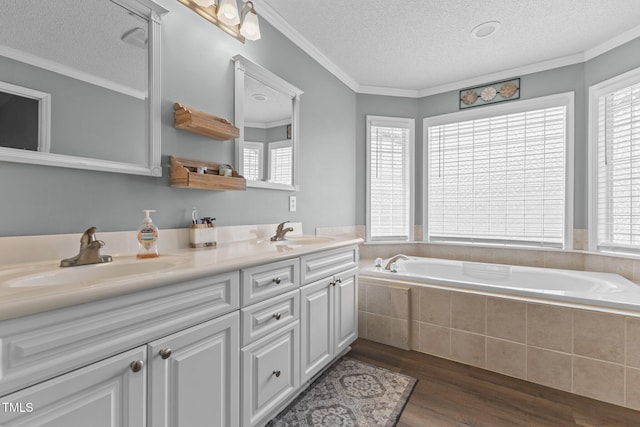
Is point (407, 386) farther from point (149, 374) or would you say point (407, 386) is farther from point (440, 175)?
point (440, 175)

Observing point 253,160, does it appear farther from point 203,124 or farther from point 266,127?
point 203,124

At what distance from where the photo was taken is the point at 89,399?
0.78 metres

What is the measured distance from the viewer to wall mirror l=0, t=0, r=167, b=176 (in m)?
1.06

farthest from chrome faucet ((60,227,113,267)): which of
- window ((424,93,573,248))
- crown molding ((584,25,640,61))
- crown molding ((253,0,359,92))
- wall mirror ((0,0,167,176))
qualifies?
crown molding ((584,25,640,61))

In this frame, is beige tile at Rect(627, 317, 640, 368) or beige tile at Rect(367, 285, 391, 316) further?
beige tile at Rect(367, 285, 391, 316)

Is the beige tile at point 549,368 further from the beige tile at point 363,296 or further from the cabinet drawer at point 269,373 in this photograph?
the cabinet drawer at point 269,373

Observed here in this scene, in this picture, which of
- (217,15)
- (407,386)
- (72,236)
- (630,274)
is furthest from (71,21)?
(630,274)

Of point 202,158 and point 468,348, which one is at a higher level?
point 202,158

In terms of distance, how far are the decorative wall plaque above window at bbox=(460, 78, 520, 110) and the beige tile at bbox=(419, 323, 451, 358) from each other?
2.33 meters

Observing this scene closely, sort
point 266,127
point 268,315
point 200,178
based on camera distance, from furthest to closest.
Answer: point 266,127 < point 200,178 < point 268,315

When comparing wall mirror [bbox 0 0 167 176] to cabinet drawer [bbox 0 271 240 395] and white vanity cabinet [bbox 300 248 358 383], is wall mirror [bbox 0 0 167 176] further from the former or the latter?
white vanity cabinet [bbox 300 248 358 383]

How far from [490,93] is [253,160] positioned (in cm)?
261

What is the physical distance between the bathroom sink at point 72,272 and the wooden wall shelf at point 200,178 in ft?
1.36

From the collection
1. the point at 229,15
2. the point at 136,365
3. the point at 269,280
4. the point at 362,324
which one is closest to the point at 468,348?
the point at 362,324
